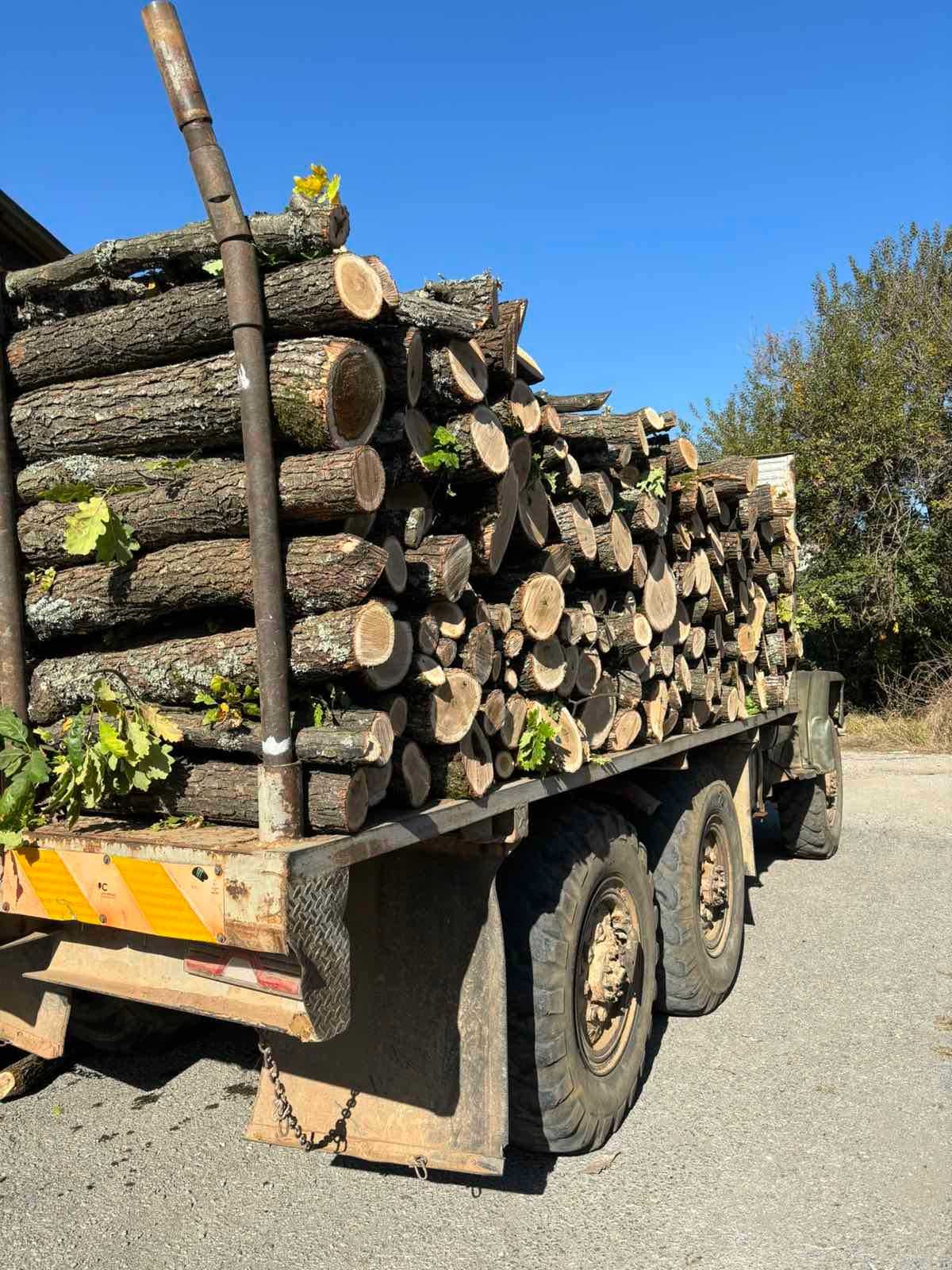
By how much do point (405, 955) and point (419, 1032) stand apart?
249 millimetres

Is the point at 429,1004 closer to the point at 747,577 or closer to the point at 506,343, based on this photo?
the point at 506,343

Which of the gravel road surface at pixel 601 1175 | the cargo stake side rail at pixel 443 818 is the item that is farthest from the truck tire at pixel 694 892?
the cargo stake side rail at pixel 443 818

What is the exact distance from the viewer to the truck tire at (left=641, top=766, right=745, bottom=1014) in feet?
15.6

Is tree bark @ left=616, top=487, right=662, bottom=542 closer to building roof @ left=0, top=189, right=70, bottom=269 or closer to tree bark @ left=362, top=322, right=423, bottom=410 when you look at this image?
tree bark @ left=362, top=322, right=423, bottom=410

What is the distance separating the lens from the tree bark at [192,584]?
254cm

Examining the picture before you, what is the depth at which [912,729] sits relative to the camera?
15469 mm

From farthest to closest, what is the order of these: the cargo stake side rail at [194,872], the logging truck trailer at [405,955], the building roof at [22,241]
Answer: the building roof at [22,241] → the logging truck trailer at [405,955] → the cargo stake side rail at [194,872]

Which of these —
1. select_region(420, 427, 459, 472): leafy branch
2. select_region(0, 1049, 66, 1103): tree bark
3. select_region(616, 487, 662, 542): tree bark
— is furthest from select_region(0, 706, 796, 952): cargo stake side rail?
select_region(616, 487, 662, 542): tree bark

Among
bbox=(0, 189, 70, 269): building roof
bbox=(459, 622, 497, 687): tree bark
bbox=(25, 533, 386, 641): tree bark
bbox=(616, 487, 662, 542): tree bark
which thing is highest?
bbox=(0, 189, 70, 269): building roof

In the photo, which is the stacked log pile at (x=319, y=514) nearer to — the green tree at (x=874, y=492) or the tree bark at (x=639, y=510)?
the tree bark at (x=639, y=510)

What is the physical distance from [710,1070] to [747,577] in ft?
10.8

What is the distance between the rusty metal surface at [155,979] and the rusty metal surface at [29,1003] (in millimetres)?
189

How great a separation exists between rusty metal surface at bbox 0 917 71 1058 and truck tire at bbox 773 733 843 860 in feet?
21.2

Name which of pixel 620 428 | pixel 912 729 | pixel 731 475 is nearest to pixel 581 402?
pixel 620 428
